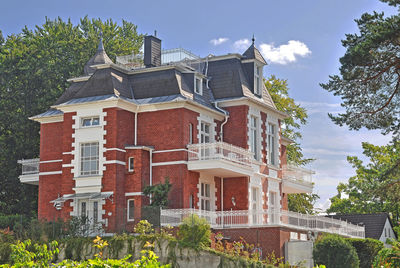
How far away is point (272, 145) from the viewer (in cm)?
4247

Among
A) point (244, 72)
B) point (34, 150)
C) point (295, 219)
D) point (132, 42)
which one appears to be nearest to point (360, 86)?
point (295, 219)

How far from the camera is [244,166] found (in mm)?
37594

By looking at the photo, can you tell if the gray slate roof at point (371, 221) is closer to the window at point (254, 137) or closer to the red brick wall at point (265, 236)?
the window at point (254, 137)

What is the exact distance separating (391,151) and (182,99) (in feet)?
99.0

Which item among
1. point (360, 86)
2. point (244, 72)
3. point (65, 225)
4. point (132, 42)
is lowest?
point (65, 225)

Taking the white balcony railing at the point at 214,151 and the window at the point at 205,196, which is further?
the window at the point at 205,196

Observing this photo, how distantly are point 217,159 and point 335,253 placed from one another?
7.25 m

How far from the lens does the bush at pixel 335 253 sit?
32688 millimetres

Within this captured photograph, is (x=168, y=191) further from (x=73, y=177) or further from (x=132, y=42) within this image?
(x=132, y=42)

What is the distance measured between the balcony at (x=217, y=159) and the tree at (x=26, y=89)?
13.3 m

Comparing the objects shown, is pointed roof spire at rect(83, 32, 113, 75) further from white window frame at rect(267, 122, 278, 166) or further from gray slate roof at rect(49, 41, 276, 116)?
white window frame at rect(267, 122, 278, 166)

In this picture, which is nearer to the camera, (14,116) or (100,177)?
(100,177)

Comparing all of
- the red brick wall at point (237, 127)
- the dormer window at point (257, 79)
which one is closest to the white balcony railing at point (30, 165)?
the red brick wall at point (237, 127)

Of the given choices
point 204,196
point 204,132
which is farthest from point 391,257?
point 204,132
